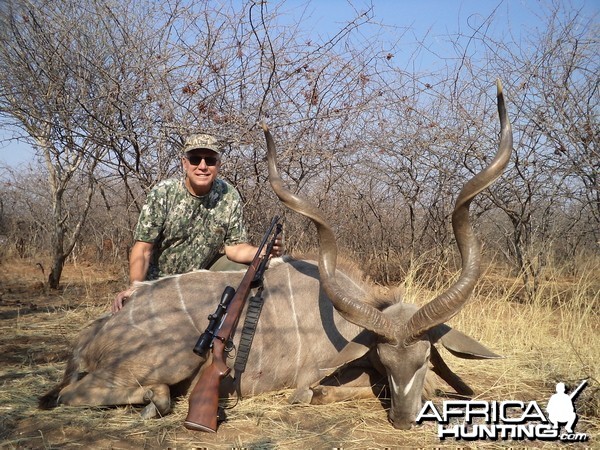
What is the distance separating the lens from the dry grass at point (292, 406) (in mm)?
2443

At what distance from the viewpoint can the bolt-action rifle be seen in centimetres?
247

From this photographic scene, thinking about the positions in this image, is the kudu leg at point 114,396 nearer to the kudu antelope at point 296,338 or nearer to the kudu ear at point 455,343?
the kudu antelope at point 296,338

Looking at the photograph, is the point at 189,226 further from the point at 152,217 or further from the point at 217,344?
the point at 217,344

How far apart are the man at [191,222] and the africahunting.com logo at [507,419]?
4.72 feet

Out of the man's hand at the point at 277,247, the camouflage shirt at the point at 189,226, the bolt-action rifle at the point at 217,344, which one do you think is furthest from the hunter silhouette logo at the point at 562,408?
the camouflage shirt at the point at 189,226

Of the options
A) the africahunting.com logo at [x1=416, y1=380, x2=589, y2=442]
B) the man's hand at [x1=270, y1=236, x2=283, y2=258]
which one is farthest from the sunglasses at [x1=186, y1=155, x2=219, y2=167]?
the africahunting.com logo at [x1=416, y1=380, x2=589, y2=442]

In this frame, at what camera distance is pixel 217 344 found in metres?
2.78

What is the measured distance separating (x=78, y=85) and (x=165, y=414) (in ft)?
11.8

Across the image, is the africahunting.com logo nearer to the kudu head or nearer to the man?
the kudu head

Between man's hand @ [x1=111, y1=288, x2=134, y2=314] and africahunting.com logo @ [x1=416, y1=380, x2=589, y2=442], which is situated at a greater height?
man's hand @ [x1=111, y1=288, x2=134, y2=314]

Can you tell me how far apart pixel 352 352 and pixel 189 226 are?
5.34ft

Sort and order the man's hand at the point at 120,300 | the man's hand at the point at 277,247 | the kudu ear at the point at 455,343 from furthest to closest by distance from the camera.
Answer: the man's hand at the point at 277,247
the man's hand at the point at 120,300
the kudu ear at the point at 455,343

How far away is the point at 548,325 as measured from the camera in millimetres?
4449

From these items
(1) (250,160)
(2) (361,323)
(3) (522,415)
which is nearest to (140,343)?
(2) (361,323)
